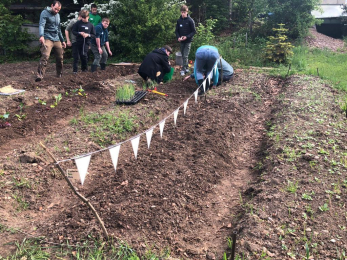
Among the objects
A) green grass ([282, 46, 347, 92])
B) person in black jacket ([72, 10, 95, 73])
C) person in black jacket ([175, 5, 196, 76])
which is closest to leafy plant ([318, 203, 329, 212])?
green grass ([282, 46, 347, 92])

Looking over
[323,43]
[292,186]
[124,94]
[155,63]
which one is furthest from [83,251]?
[323,43]

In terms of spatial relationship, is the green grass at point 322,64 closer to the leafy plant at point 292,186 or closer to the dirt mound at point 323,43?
the dirt mound at point 323,43

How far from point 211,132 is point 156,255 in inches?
111

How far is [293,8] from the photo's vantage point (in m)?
12.7

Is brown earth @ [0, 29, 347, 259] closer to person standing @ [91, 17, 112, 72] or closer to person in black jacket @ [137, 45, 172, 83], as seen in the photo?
person in black jacket @ [137, 45, 172, 83]

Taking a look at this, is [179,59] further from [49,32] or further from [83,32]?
[49,32]

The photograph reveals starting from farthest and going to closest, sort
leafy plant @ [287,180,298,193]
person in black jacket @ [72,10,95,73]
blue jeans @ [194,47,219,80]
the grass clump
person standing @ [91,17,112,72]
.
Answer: person standing @ [91,17,112,72]
person in black jacket @ [72,10,95,73]
blue jeans @ [194,47,219,80]
the grass clump
leafy plant @ [287,180,298,193]

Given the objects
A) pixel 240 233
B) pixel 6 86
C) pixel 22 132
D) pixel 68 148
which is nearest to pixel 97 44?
pixel 6 86

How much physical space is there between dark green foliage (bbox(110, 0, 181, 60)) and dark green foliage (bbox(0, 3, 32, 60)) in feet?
12.4

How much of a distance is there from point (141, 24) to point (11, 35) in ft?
17.2

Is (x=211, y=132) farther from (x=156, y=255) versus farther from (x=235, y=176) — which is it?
(x=156, y=255)

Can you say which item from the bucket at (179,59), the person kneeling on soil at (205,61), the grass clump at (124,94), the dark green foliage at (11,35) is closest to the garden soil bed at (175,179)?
the grass clump at (124,94)

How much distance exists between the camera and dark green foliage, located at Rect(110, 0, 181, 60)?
1121 centimetres

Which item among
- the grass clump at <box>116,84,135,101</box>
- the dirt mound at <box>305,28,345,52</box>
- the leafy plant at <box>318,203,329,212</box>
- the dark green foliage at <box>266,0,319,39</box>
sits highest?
the dark green foliage at <box>266,0,319,39</box>
